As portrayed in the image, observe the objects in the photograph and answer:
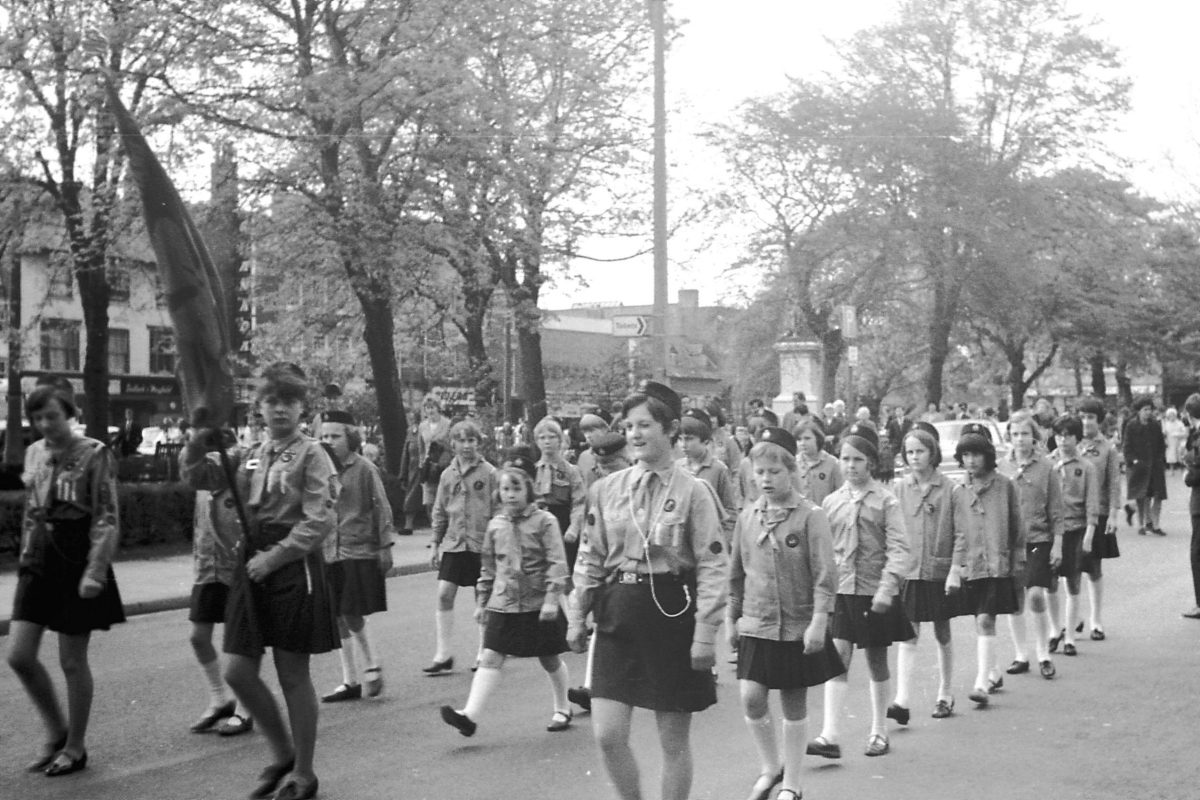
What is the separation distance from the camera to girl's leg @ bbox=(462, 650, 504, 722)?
7570mm

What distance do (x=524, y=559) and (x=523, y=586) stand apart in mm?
156

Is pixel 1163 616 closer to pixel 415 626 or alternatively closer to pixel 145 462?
pixel 415 626

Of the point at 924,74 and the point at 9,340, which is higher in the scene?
the point at 924,74

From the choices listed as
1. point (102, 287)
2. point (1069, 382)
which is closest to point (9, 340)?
point (102, 287)

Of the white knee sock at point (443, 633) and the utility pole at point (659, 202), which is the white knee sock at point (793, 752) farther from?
the utility pole at point (659, 202)

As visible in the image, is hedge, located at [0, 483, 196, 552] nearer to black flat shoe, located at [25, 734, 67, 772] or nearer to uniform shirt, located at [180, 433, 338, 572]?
black flat shoe, located at [25, 734, 67, 772]

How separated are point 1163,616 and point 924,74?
105ft

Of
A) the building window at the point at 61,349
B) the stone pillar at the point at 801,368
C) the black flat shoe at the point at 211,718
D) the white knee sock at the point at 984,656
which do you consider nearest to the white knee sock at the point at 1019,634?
the white knee sock at the point at 984,656

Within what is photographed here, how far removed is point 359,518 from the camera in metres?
9.17

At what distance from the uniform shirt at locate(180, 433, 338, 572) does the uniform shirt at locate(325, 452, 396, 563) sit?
2871 mm

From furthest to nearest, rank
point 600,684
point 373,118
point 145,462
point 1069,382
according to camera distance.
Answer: point 1069,382 → point 145,462 → point 373,118 → point 600,684

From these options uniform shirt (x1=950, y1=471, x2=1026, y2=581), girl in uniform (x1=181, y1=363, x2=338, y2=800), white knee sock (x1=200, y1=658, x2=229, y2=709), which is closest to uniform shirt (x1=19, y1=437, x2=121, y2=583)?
girl in uniform (x1=181, y1=363, x2=338, y2=800)

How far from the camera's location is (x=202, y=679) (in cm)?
968

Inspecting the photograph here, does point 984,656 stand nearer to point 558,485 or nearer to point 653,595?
point 558,485
